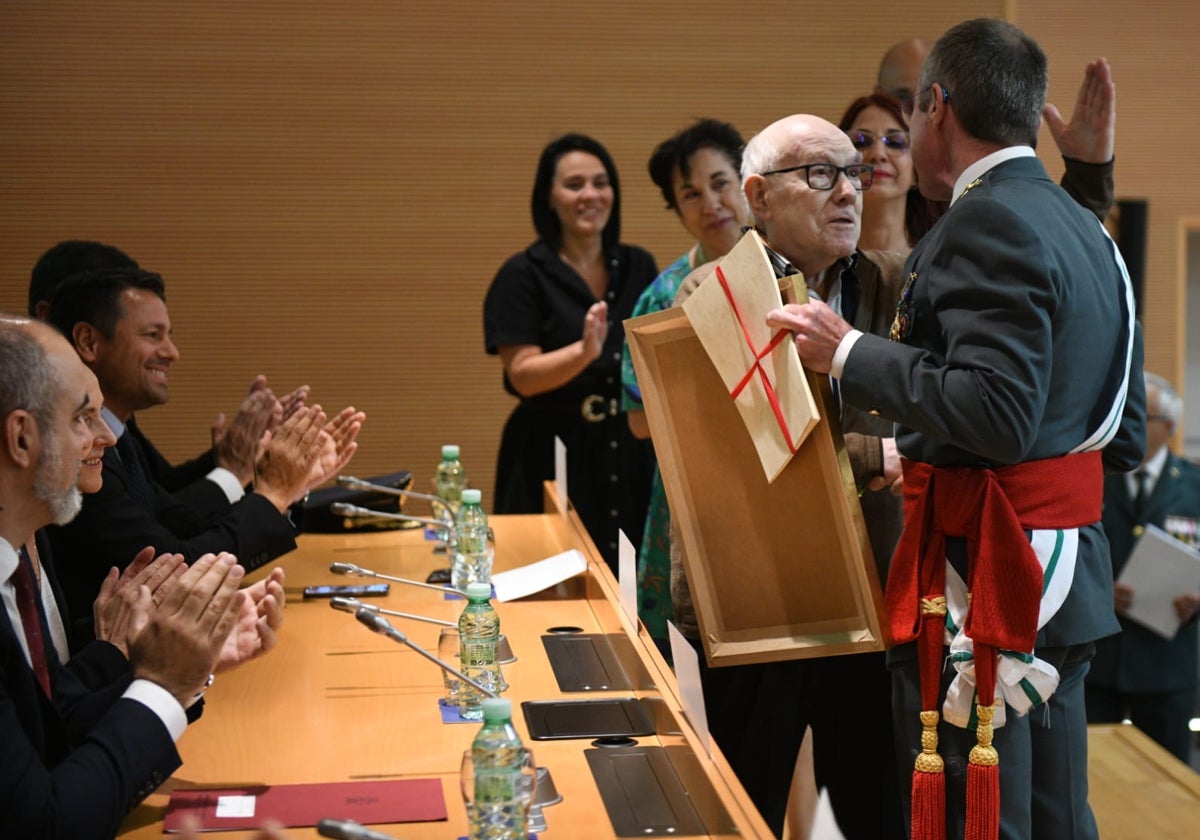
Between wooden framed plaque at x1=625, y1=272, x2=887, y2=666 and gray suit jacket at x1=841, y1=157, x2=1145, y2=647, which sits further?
wooden framed plaque at x1=625, y1=272, x2=887, y2=666

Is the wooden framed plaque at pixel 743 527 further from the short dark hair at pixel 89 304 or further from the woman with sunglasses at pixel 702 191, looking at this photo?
the short dark hair at pixel 89 304

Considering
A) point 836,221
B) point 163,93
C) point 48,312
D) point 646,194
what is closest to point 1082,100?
point 836,221

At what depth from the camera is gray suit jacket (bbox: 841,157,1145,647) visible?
1889 mm

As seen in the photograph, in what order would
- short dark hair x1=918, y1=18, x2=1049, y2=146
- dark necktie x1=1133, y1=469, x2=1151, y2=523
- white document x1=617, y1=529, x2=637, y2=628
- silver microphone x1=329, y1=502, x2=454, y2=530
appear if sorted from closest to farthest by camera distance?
short dark hair x1=918, y1=18, x2=1049, y2=146 < white document x1=617, y1=529, x2=637, y2=628 < silver microphone x1=329, y1=502, x2=454, y2=530 < dark necktie x1=1133, y1=469, x2=1151, y2=523

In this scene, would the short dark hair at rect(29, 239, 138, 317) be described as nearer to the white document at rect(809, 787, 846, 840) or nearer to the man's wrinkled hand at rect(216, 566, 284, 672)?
the man's wrinkled hand at rect(216, 566, 284, 672)

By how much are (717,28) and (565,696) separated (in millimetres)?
4296

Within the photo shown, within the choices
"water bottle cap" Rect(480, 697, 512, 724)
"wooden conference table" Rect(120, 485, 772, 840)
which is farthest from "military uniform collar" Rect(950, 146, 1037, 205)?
"water bottle cap" Rect(480, 697, 512, 724)

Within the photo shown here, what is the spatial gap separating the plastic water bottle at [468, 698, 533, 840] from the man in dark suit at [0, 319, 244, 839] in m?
0.43

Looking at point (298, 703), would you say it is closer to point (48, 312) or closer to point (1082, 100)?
point (48, 312)

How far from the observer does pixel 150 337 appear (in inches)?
123

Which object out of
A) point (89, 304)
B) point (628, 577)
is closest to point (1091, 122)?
point (628, 577)

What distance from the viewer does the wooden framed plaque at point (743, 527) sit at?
2.19m

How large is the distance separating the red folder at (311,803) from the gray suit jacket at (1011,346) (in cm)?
86

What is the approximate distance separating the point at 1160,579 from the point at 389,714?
2775 mm
